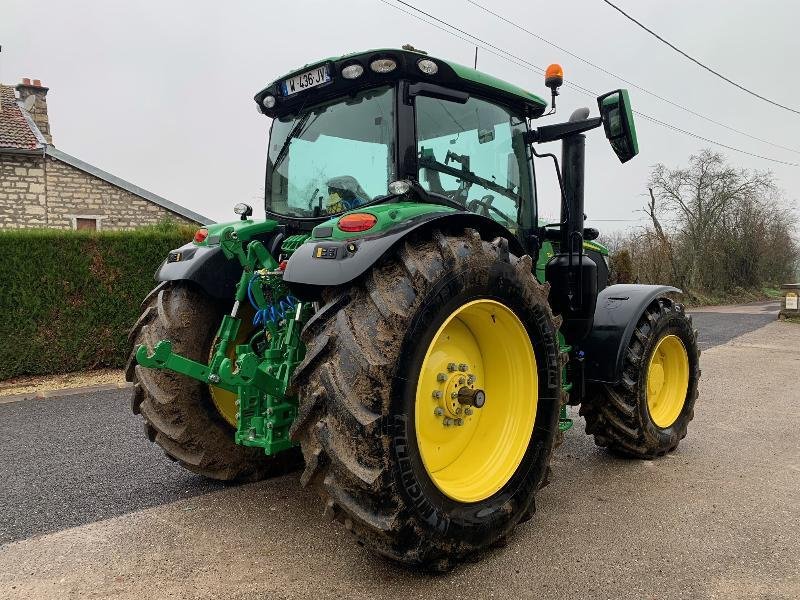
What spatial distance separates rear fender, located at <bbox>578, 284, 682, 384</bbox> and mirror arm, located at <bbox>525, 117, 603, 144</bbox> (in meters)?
1.13

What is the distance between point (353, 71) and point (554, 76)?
1357 millimetres

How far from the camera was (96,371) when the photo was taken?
7.80m

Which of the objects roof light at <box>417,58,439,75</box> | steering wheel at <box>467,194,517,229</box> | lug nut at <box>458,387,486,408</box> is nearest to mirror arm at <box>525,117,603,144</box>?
steering wheel at <box>467,194,517,229</box>

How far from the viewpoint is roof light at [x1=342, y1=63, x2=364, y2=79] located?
109 inches

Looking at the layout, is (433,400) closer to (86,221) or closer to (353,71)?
(353,71)

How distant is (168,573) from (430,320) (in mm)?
1511

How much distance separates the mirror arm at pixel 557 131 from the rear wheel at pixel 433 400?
3.82 feet

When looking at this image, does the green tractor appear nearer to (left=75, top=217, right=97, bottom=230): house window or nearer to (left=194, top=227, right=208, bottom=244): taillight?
(left=194, top=227, right=208, bottom=244): taillight

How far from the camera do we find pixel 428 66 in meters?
2.80

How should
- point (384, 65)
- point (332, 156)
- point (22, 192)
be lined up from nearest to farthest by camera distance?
point (384, 65) < point (332, 156) < point (22, 192)

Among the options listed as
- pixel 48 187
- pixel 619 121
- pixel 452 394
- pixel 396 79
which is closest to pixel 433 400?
pixel 452 394

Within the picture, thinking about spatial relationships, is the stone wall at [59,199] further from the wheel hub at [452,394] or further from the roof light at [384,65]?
the wheel hub at [452,394]

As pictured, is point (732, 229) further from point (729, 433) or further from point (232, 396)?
point (232, 396)

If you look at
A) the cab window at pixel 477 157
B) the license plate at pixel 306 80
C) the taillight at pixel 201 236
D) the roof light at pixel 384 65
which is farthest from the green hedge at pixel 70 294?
the roof light at pixel 384 65
